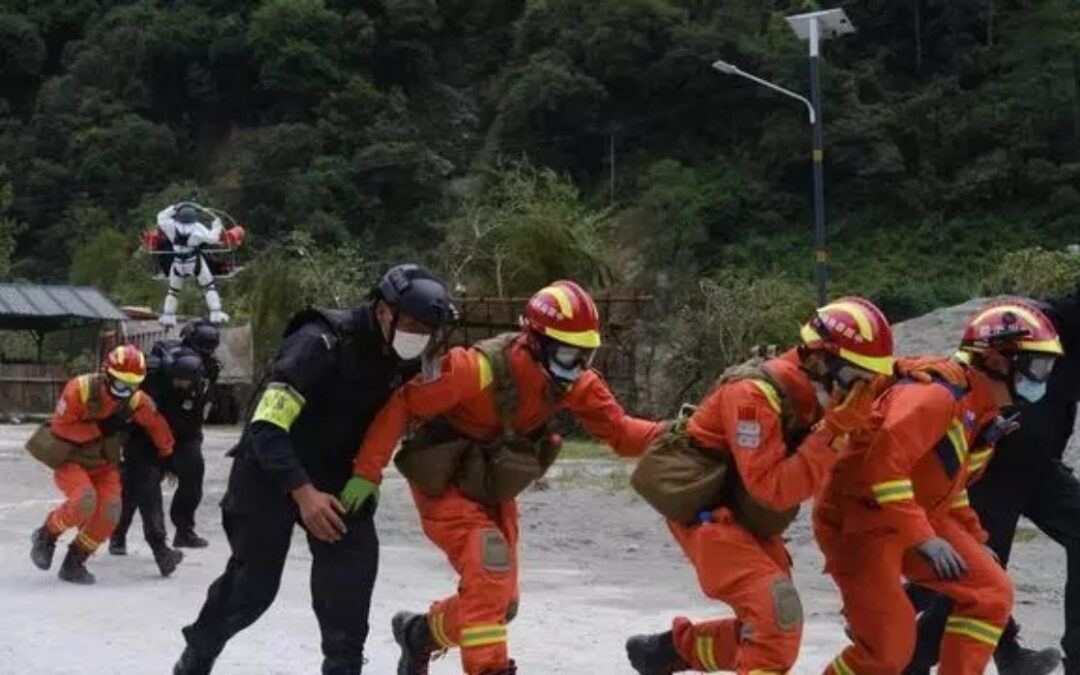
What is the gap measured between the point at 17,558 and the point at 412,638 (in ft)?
18.9

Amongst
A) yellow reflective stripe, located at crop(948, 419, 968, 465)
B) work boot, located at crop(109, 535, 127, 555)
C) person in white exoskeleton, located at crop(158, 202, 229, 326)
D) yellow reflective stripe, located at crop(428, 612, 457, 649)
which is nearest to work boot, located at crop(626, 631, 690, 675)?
yellow reflective stripe, located at crop(428, 612, 457, 649)

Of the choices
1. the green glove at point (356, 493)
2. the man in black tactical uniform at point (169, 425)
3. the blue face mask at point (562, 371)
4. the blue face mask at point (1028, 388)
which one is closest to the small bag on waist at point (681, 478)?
the blue face mask at point (562, 371)

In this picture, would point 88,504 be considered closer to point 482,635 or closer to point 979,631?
point 482,635

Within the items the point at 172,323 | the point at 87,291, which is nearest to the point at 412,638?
the point at 172,323

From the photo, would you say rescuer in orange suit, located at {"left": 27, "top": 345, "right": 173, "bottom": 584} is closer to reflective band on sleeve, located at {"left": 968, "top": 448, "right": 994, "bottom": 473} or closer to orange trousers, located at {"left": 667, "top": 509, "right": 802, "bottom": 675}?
orange trousers, located at {"left": 667, "top": 509, "right": 802, "bottom": 675}

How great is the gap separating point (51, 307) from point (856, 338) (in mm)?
32588

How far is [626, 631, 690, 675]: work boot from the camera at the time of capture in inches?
239

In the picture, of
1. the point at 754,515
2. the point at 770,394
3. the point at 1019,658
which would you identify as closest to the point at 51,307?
the point at 1019,658

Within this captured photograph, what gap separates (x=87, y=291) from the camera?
120ft

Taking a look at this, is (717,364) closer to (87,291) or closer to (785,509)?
(87,291)

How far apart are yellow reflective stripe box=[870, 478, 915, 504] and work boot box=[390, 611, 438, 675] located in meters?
2.05

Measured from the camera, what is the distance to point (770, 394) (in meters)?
5.38

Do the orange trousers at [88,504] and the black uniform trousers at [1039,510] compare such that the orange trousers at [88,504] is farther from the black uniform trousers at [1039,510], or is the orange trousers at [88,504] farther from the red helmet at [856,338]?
the red helmet at [856,338]

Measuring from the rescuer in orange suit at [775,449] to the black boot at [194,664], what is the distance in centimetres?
201
